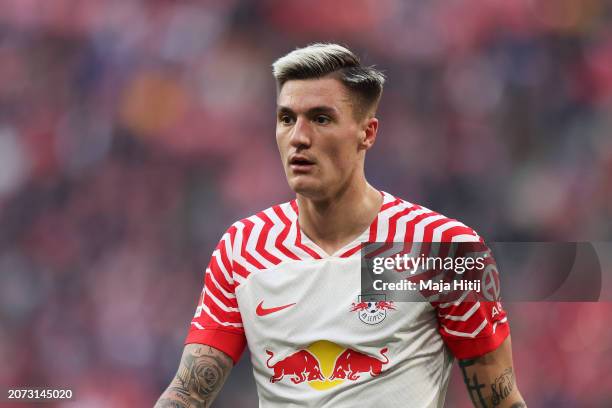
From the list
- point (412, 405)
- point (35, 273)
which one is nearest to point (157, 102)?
point (35, 273)

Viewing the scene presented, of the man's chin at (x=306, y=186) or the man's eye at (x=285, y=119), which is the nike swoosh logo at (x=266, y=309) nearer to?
the man's chin at (x=306, y=186)

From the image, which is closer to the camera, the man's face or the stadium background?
the man's face

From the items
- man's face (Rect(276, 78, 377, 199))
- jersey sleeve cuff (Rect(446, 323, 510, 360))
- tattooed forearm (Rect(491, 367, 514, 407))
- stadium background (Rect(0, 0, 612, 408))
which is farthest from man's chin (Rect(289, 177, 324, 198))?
stadium background (Rect(0, 0, 612, 408))

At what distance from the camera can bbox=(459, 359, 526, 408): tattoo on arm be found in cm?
260

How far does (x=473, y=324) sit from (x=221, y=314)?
74 centimetres

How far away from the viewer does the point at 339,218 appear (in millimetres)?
2754

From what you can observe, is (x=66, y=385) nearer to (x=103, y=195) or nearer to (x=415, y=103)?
(x=103, y=195)

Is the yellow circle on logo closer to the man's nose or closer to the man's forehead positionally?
the man's nose

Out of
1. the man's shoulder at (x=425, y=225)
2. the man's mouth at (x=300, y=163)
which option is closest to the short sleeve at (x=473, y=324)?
the man's shoulder at (x=425, y=225)

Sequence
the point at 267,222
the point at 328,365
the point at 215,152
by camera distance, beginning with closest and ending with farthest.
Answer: the point at 328,365, the point at 267,222, the point at 215,152

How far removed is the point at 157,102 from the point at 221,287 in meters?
3.26

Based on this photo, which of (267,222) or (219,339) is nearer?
(219,339)

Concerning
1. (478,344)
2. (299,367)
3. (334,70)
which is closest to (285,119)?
(334,70)

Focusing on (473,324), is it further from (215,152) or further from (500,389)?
(215,152)
